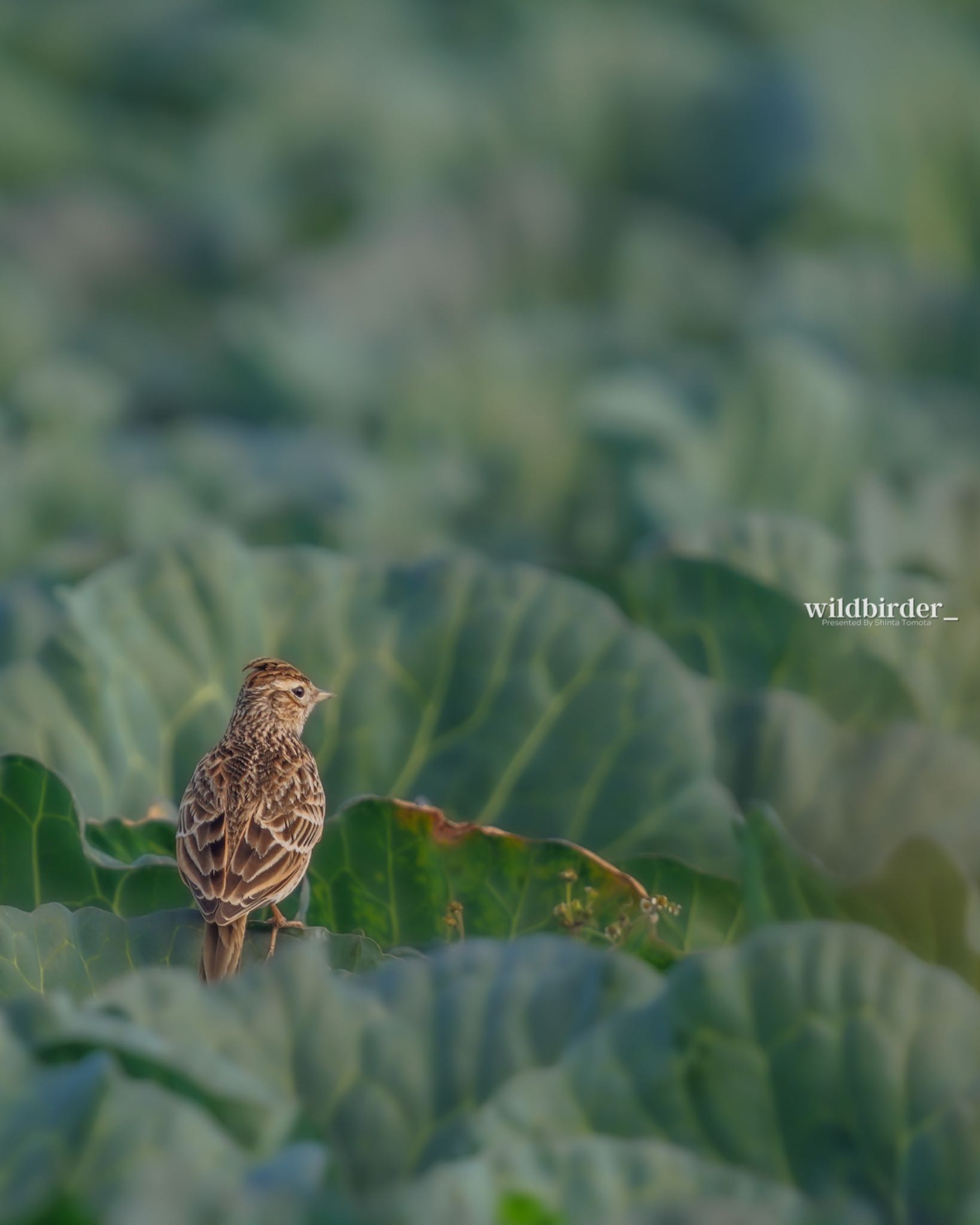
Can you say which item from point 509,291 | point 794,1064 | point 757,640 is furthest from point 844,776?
point 509,291

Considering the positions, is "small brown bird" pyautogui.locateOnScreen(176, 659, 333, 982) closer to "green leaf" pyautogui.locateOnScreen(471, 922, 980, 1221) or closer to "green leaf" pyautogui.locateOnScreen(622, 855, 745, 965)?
"green leaf" pyautogui.locateOnScreen(471, 922, 980, 1221)

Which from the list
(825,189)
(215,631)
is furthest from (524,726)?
(825,189)

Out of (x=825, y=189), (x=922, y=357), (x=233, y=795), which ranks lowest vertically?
(x=233, y=795)

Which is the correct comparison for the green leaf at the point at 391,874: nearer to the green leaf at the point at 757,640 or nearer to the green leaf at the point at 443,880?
the green leaf at the point at 443,880

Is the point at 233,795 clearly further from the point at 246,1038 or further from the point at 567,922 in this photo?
the point at 567,922

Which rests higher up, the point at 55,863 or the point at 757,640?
the point at 757,640

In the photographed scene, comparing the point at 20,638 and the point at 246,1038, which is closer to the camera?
the point at 246,1038

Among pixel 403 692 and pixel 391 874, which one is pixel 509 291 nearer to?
pixel 403 692
